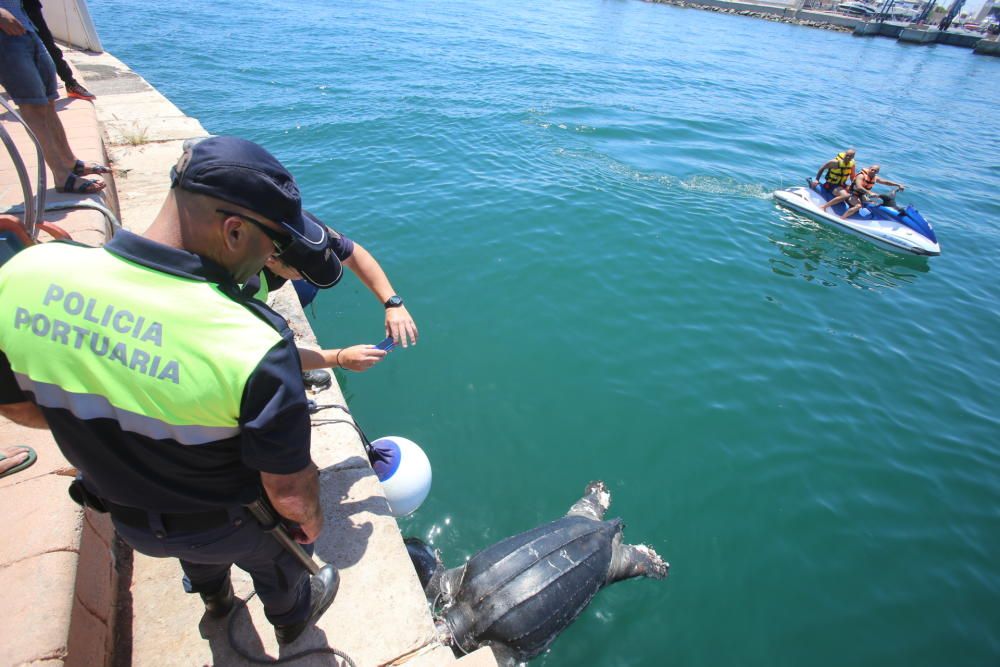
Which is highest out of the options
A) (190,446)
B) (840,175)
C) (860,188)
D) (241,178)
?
(241,178)

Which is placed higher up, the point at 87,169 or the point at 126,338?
the point at 126,338

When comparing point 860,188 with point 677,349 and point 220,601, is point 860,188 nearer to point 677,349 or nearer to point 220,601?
point 677,349

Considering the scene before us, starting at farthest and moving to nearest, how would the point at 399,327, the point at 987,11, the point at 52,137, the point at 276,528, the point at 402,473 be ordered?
the point at 987,11 → the point at 52,137 → the point at 402,473 → the point at 399,327 → the point at 276,528

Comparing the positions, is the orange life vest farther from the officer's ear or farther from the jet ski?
the officer's ear

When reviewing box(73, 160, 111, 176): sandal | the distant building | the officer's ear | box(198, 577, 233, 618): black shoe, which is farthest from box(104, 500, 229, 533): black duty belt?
the distant building

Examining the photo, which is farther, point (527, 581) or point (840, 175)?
point (840, 175)

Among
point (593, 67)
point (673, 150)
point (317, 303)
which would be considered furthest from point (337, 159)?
point (593, 67)

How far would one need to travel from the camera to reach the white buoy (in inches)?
149

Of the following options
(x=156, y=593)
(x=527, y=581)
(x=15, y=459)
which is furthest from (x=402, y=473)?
(x=15, y=459)

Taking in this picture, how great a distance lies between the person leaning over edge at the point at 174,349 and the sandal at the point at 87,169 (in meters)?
5.81

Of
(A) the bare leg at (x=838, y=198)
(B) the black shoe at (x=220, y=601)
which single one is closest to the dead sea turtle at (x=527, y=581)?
(B) the black shoe at (x=220, y=601)

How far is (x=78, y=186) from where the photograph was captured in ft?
17.4

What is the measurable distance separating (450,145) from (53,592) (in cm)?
1235

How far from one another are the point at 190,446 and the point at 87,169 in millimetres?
6468
